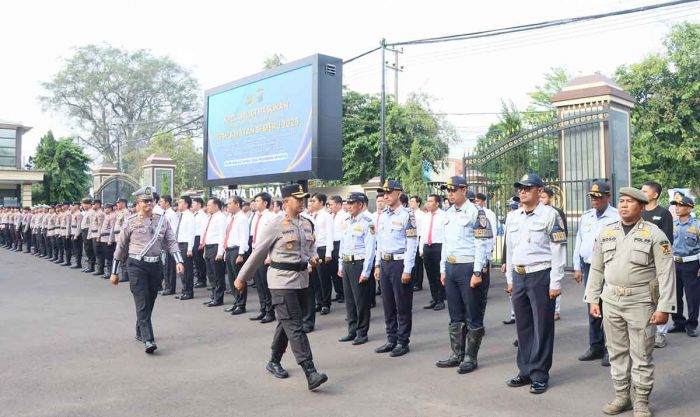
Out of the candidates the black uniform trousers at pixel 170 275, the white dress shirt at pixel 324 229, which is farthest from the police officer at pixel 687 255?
the black uniform trousers at pixel 170 275

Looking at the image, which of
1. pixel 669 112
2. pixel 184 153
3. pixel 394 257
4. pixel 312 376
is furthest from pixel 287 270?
pixel 184 153

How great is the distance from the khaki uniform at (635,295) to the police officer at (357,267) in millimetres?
2856

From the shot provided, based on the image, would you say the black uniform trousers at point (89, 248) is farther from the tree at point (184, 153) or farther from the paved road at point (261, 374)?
the tree at point (184, 153)

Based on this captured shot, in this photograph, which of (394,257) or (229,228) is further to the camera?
(229,228)

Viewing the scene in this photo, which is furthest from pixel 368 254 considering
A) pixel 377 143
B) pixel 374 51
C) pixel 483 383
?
pixel 377 143

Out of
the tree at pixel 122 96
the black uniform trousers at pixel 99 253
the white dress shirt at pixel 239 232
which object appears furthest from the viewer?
the tree at pixel 122 96

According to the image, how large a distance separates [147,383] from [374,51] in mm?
14498

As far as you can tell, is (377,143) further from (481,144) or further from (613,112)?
(613,112)

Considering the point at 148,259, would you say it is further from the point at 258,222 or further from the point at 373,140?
the point at 373,140

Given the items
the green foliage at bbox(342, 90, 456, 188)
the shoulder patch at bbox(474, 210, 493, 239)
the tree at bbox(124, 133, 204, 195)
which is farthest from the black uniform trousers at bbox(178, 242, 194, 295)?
the tree at bbox(124, 133, 204, 195)

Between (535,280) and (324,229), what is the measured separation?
16.0 ft

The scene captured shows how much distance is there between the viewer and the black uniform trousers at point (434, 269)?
918 centimetres

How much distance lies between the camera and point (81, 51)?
52.5 m

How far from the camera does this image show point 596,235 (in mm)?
5766
